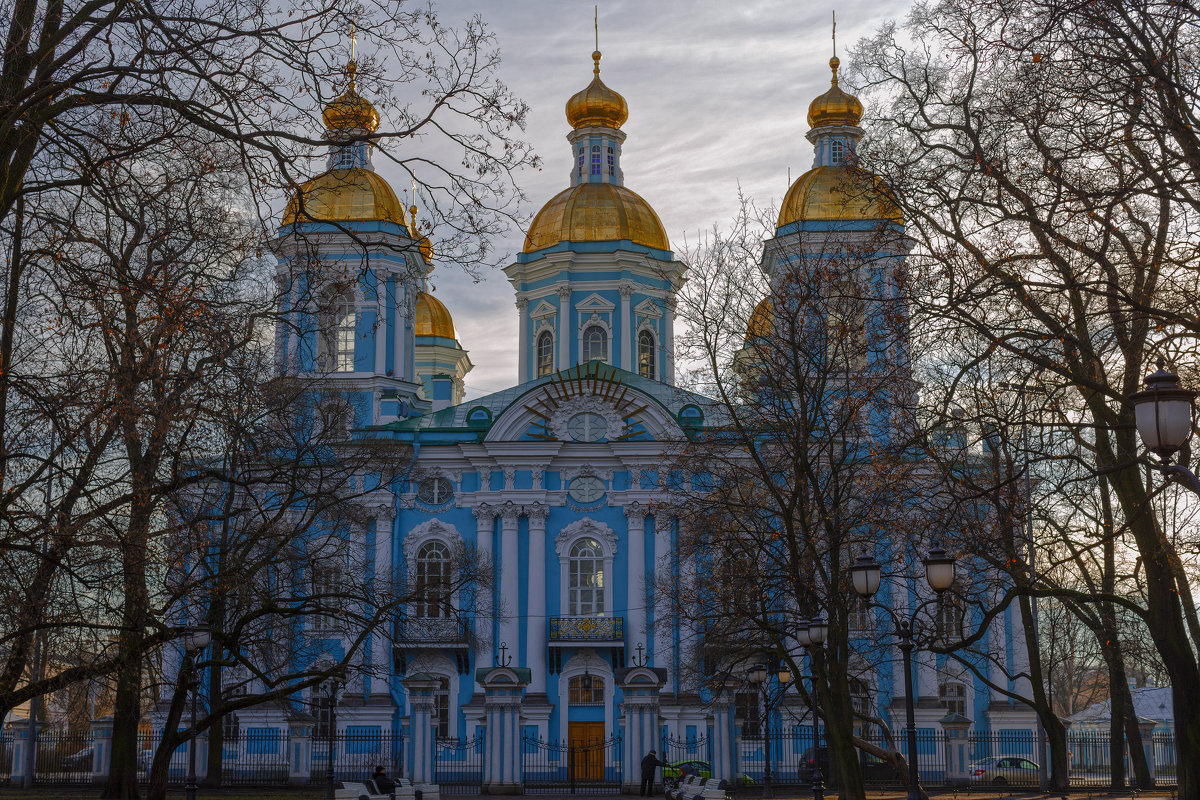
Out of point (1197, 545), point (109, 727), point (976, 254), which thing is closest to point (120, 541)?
point (976, 254)

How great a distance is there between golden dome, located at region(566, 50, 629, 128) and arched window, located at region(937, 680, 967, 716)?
20.1 metres

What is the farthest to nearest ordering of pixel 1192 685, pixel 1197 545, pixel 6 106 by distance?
pixel 1197 545, pixel 1192 685, pixel 6 106

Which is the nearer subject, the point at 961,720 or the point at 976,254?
the point at 976,254

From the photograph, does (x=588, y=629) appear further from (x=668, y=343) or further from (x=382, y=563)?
(x=668, y=343)

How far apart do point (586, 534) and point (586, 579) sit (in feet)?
4.00

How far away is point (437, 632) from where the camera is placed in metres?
36.4

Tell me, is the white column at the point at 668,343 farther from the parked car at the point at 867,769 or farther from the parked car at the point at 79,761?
the parked car at the point at 79,761

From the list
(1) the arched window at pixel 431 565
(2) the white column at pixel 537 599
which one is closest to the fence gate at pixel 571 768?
(2) the white column at pixel 537 599

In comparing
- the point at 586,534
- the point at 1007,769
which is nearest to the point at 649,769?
the point at 586,534

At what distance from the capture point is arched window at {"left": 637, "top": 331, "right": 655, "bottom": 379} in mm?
42719

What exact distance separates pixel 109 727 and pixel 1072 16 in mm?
28481

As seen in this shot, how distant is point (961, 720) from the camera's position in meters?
31.4

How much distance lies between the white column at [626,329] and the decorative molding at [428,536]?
7.83 m

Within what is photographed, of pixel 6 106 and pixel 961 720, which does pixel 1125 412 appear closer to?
pixel 6 106
